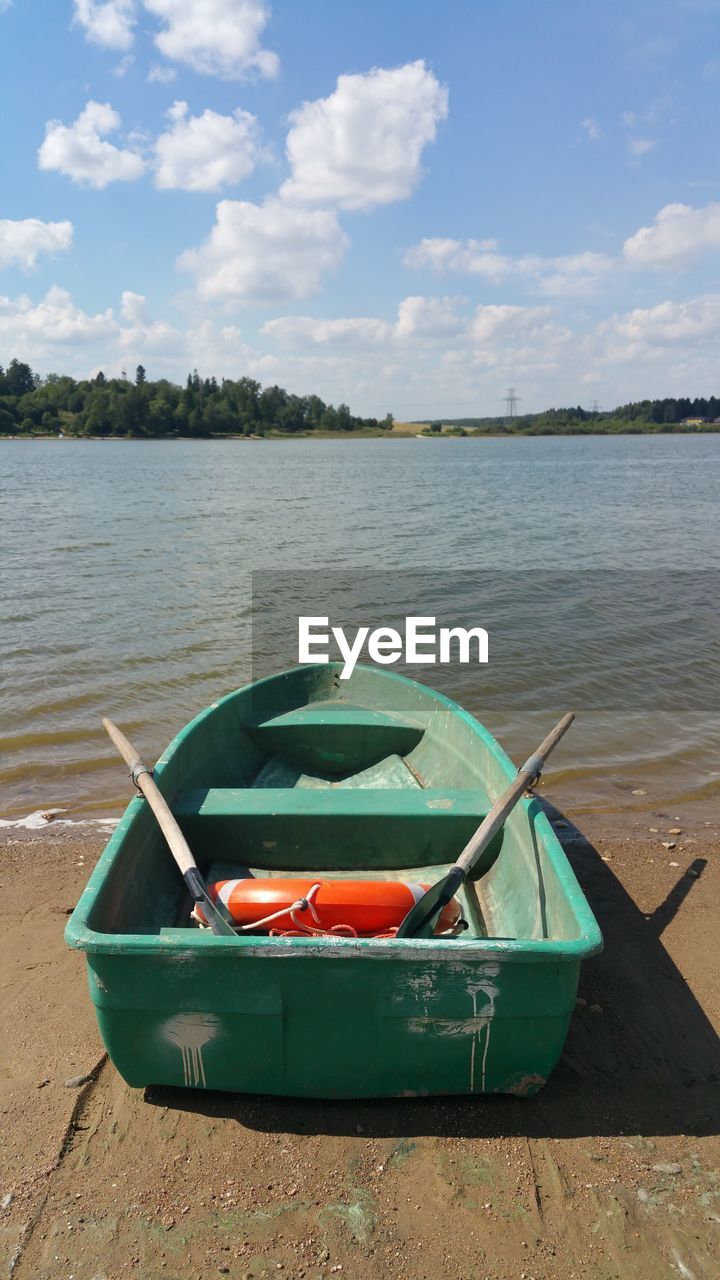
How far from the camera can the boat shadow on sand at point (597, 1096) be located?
11.2 ft

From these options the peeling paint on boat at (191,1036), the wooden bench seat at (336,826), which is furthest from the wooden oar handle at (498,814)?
the peeling paint on boat at (191,1036)

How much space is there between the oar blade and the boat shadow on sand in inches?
28.4

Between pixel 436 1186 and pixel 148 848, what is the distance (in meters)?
2.18

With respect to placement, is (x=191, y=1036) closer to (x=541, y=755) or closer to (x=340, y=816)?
(x=340, y=816)

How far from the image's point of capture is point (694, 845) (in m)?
6.30

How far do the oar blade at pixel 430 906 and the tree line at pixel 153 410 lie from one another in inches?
4874

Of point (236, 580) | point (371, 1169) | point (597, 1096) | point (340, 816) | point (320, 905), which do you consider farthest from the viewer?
point (236, 580)

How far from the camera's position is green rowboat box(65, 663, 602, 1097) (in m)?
3.09

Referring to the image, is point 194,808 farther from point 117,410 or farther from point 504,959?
point 117,410

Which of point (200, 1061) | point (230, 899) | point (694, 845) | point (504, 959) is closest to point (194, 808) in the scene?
point (230, 899)

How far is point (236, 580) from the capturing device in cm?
1762

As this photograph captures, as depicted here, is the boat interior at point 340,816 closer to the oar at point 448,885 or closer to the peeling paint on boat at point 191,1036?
the oar at point 448,885

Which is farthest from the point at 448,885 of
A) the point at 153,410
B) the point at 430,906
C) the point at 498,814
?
the point at 153,410

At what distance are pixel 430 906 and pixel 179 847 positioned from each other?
4.25 ft
